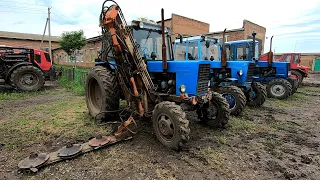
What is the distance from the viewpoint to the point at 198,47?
758 cm

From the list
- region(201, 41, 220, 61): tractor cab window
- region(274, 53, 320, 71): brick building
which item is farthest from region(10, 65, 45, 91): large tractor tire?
region(274, 53, 320, 71): brick building

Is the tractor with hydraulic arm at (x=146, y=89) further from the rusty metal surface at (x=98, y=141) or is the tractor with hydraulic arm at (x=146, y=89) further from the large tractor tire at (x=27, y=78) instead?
the large tractor tire at (x=27, y=78)

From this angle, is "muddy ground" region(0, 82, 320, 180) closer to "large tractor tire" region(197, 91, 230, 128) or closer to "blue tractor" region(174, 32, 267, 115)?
"large tractor tire" region(197, 91, 230, 128)

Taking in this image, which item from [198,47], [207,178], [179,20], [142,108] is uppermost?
[179,20]

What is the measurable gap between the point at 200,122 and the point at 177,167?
1.99m

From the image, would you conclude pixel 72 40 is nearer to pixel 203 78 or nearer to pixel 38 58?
pixel 38 58

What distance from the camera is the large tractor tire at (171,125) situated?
3.14m

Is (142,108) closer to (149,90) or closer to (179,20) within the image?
(149,90)

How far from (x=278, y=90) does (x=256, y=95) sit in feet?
7.66

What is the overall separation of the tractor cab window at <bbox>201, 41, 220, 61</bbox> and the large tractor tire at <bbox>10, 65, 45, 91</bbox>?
721cm

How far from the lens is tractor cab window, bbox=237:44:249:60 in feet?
28.7

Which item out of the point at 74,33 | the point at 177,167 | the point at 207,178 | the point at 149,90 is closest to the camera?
the point at 207,178

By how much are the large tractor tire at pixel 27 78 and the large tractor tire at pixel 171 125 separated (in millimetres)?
7896

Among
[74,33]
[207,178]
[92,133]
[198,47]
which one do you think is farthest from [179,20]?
[207,178]
